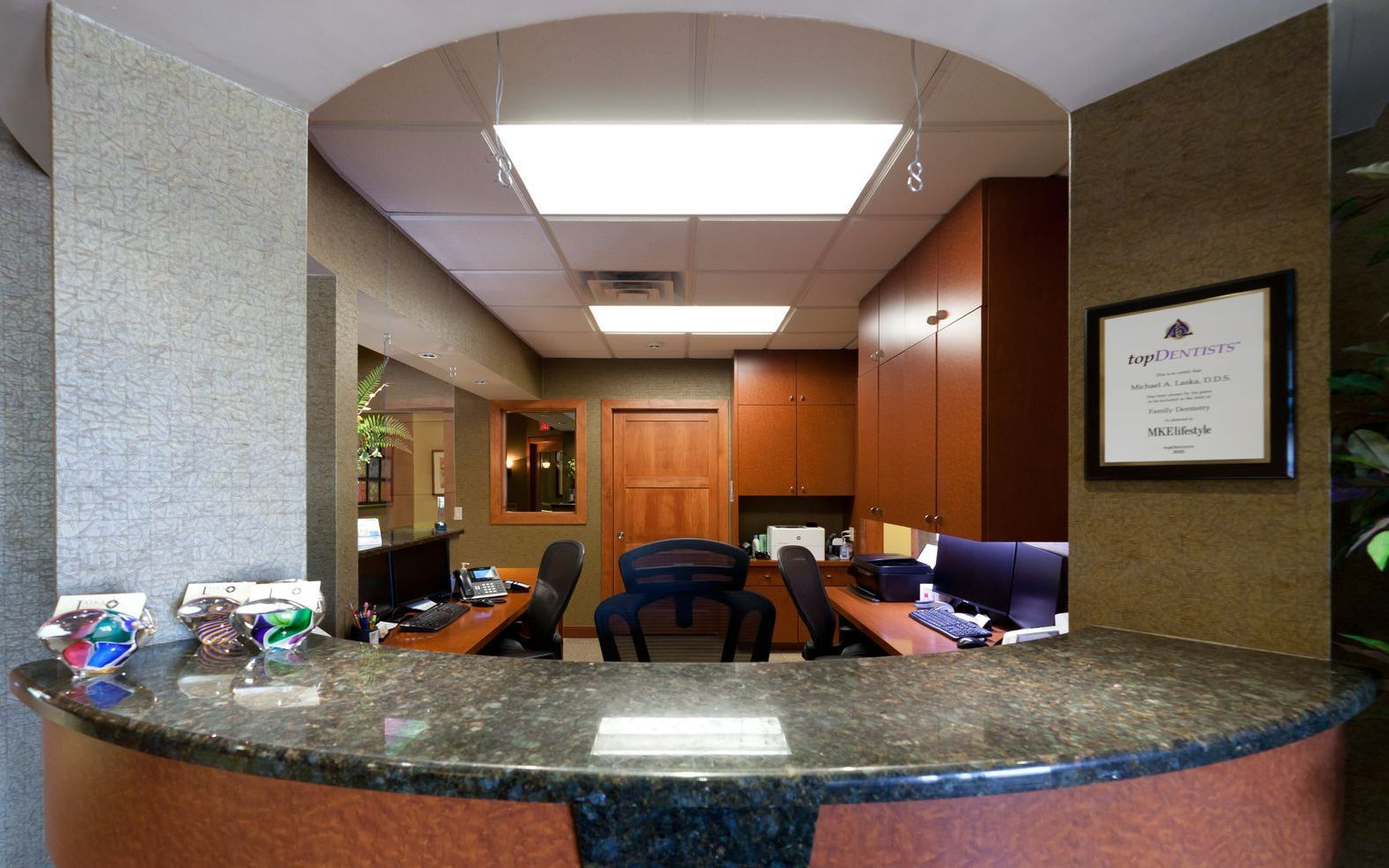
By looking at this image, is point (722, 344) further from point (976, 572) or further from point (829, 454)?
point (976, 572)

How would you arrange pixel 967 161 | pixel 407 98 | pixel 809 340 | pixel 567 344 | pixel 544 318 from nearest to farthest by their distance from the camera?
1. pixel 407 98
2. pixel 967 161
3. pixel 544 318
4. pixel 809 340
5. pixel 567 344

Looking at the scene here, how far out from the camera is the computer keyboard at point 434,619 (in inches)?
109

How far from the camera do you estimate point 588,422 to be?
5543 millimetres

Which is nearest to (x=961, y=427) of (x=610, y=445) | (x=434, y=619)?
(x=434, y=619)

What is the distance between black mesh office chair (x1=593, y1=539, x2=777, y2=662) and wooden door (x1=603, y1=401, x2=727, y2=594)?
2.84 meters

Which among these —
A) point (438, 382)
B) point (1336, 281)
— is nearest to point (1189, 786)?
point (1336, 281)

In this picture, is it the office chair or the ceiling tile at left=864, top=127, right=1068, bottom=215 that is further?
the office chair

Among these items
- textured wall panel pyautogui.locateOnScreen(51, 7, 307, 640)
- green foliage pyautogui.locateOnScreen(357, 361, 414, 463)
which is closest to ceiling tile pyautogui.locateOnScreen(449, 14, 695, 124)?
textured wall panel pyautogui.locateOnScreen(51, 7, 307, 640)

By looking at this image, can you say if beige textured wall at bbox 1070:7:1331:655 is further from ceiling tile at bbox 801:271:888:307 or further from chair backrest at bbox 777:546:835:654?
ceiling tile at bbox 801:271:888:307

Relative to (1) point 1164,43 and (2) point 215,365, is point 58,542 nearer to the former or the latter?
(2) point 215,365

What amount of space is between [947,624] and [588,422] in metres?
3.71

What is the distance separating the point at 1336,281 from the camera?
139cm

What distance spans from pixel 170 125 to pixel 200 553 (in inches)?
34.8

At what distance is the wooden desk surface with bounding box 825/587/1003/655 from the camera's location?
2356 mm
